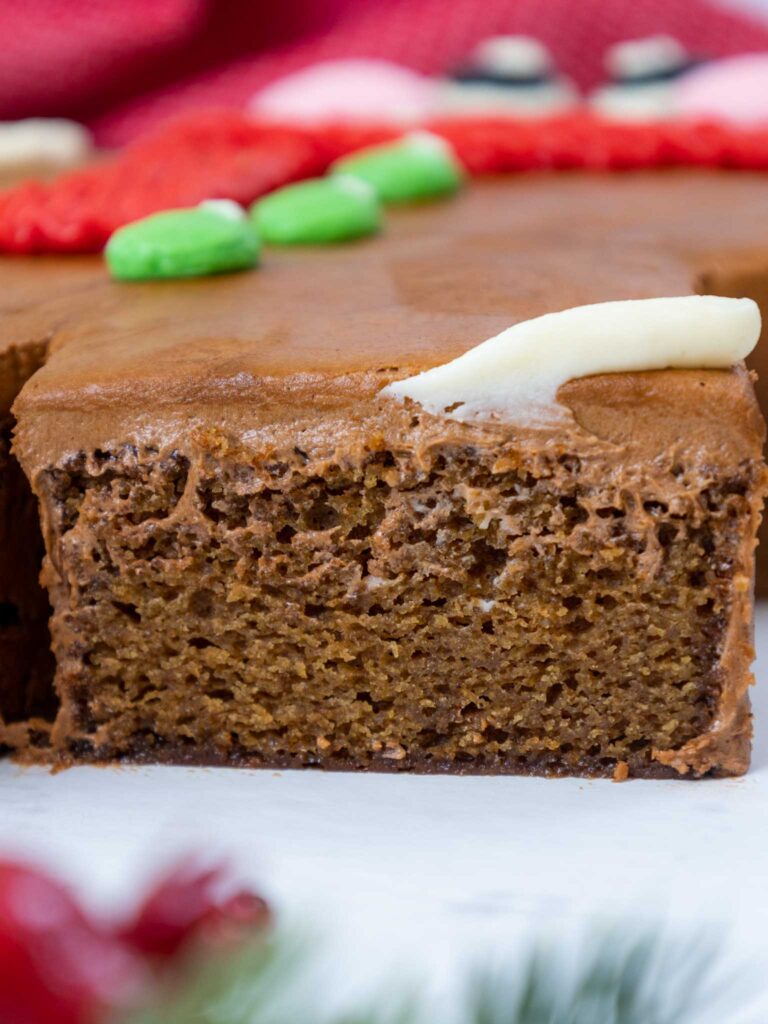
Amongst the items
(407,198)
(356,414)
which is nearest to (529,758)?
(356,414)

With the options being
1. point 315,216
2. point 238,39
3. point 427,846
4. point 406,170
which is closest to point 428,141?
point 406,170

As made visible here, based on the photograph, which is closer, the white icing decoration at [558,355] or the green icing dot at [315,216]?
the white icing decoration at [558,355]

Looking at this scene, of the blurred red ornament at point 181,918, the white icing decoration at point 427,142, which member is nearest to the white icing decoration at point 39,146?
the white icing decoration at point 427,142

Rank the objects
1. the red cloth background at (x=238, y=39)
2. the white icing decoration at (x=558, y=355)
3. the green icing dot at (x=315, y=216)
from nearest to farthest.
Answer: the white icing decoration at (x=558, y=355), the green icing dot at (x=315, y=216), the red cloth background at (x=238, y=39)

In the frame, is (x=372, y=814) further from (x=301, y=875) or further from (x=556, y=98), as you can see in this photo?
(x=556, y=98)

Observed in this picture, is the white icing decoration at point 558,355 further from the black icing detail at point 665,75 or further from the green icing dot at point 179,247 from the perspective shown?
the black icing detail at point 665,75

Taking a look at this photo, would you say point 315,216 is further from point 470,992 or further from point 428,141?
point 470,992
